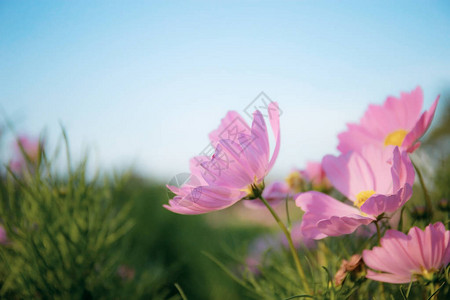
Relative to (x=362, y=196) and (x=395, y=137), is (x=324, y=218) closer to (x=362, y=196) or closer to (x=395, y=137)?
(x=362, y=196)

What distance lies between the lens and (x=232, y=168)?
0.81ft

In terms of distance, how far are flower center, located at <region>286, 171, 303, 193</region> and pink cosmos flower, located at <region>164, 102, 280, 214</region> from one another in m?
0.19

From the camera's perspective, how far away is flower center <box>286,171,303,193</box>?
0.44 meters

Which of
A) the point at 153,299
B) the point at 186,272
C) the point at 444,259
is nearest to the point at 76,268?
the point at 153,299

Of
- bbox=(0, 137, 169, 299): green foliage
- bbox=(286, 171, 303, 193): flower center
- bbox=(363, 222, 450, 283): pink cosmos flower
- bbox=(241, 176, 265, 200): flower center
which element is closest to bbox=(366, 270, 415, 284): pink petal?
bbox=(363, 222, 450, 283): pink cosmos flower

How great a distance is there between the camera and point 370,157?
280 mm

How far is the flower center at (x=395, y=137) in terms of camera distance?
13.4 inches

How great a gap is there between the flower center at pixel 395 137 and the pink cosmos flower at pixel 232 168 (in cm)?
17

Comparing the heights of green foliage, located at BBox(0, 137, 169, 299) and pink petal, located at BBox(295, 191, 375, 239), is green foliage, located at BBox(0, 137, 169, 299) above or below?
above

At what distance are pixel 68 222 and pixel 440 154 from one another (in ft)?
2.28

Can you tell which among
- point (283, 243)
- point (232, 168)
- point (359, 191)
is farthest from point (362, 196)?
point (283, 243)

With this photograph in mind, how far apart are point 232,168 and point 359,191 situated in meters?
0.13

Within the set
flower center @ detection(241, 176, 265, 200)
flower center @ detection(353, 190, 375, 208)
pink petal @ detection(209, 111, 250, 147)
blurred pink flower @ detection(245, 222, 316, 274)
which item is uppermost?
pink petal @ detection(209, 111, 250, 147)

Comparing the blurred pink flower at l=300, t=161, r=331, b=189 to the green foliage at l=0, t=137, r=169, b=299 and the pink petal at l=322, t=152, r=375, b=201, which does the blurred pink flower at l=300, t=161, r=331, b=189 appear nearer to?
the pink petal at l=322, t=152, r=375, b=201
